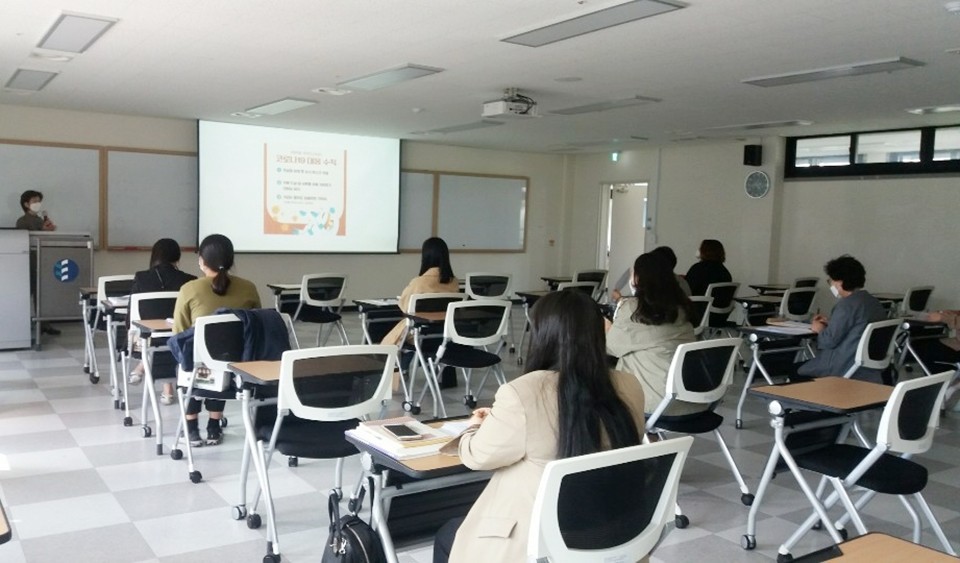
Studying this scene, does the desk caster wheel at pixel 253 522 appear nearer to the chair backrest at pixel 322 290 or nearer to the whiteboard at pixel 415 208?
the chair backrest at pixel 322 290

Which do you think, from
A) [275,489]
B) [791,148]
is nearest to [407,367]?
[275,489]

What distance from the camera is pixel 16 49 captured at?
5.95 m

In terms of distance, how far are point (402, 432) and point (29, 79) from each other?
22.0 ft

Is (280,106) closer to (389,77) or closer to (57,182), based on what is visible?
(389,77)

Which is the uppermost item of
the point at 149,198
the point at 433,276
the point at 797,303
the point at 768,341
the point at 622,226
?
the point at 149,198

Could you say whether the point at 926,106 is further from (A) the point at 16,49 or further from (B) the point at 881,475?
(A) the point at 16,49

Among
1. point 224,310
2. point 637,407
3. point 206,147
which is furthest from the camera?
point 206,147

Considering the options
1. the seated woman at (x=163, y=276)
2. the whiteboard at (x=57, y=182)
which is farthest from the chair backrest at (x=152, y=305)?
the whiteboard at (x=57, y=182)

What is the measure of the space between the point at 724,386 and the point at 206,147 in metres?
8.26

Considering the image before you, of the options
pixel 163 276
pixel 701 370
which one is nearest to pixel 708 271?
pixel 701 370

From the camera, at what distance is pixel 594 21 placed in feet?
15.1

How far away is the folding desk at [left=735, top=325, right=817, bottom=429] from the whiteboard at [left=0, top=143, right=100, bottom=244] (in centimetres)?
762

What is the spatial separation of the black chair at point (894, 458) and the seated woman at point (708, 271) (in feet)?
16.2

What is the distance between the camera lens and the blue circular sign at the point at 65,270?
27.5 feet
